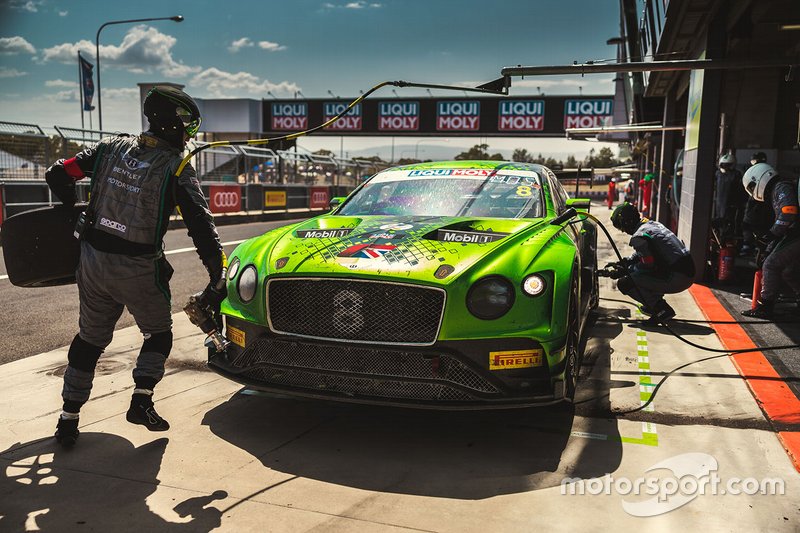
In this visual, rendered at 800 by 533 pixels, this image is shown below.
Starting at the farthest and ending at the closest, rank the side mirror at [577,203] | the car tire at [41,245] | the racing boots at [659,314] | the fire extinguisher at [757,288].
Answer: the fire extinguisher at [757,288] < the racing boots at [659,314] < the side mirror at [577,203] < the car tire at [41,245]

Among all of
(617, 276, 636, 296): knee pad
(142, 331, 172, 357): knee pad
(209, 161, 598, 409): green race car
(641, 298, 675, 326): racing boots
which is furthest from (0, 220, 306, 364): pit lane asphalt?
(641, 298, 675, 326): racing boots

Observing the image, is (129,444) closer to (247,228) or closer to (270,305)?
(270,305)

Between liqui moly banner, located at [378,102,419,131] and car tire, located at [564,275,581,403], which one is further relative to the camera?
liqui moly banner, located at [378,102,419,131]

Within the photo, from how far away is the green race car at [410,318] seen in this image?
10.9ft

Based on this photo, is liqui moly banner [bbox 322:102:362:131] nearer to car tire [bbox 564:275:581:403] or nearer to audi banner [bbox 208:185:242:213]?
audi banner [bbox 208:185:242:213]

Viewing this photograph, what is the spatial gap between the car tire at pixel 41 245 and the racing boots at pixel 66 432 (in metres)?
0.81

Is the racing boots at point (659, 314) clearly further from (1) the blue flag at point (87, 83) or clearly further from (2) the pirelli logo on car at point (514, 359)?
(1) the blue flag at point (87, 83)

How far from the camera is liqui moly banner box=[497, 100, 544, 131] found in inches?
1672

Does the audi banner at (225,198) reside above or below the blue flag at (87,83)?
below

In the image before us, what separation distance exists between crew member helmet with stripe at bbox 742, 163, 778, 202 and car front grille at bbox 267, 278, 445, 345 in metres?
5.42

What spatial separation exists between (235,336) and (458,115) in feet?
134

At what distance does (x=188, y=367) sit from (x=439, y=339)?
2.39m

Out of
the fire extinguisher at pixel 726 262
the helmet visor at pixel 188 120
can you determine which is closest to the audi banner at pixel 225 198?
the fire extinguisher at pixel 726 262

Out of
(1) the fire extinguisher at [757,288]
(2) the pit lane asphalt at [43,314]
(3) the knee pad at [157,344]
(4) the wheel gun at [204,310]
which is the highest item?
(4) the wheel gun at [204,310]
